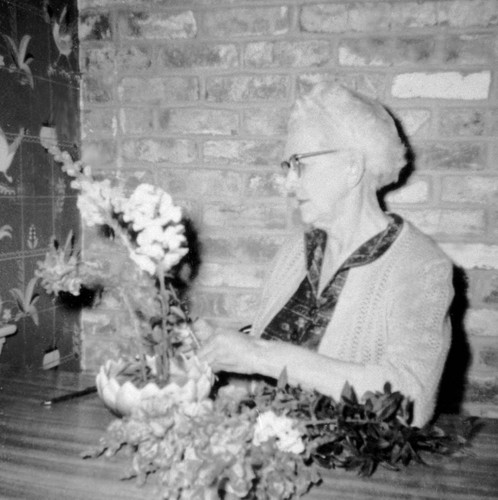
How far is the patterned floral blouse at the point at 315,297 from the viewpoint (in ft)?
4.83

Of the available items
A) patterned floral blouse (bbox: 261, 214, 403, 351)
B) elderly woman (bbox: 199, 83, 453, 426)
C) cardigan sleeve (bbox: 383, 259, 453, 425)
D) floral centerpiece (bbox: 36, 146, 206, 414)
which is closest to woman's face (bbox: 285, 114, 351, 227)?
elderly woman (bbox: 199, 83, 453, 426)

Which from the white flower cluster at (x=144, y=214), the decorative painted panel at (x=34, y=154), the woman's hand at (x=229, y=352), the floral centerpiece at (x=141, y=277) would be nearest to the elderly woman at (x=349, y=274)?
the woman's hand at (x=229, y=352)

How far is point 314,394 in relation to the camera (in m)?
0.96

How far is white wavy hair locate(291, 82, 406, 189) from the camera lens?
1471 mm

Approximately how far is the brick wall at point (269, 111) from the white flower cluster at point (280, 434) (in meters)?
1.27

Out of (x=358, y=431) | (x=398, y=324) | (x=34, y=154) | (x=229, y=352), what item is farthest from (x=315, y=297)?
(x=34, y=154)

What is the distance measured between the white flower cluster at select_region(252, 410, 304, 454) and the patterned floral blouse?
71cm

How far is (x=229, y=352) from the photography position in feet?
3.94

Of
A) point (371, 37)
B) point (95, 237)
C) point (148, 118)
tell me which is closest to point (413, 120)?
point (371, 37)

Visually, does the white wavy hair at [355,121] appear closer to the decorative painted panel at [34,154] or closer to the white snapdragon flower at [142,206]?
the white snapdragon flower at [142,206]

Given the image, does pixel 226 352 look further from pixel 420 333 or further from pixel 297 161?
pixel 297 161

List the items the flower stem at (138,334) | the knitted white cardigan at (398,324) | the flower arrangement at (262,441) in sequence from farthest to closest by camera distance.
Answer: the knitted white cardigan at (398,324), the flower stem at (138,334), the flower arrangement at (262,441)

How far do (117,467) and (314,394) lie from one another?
38 centimetres

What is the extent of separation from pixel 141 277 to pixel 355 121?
82cm
